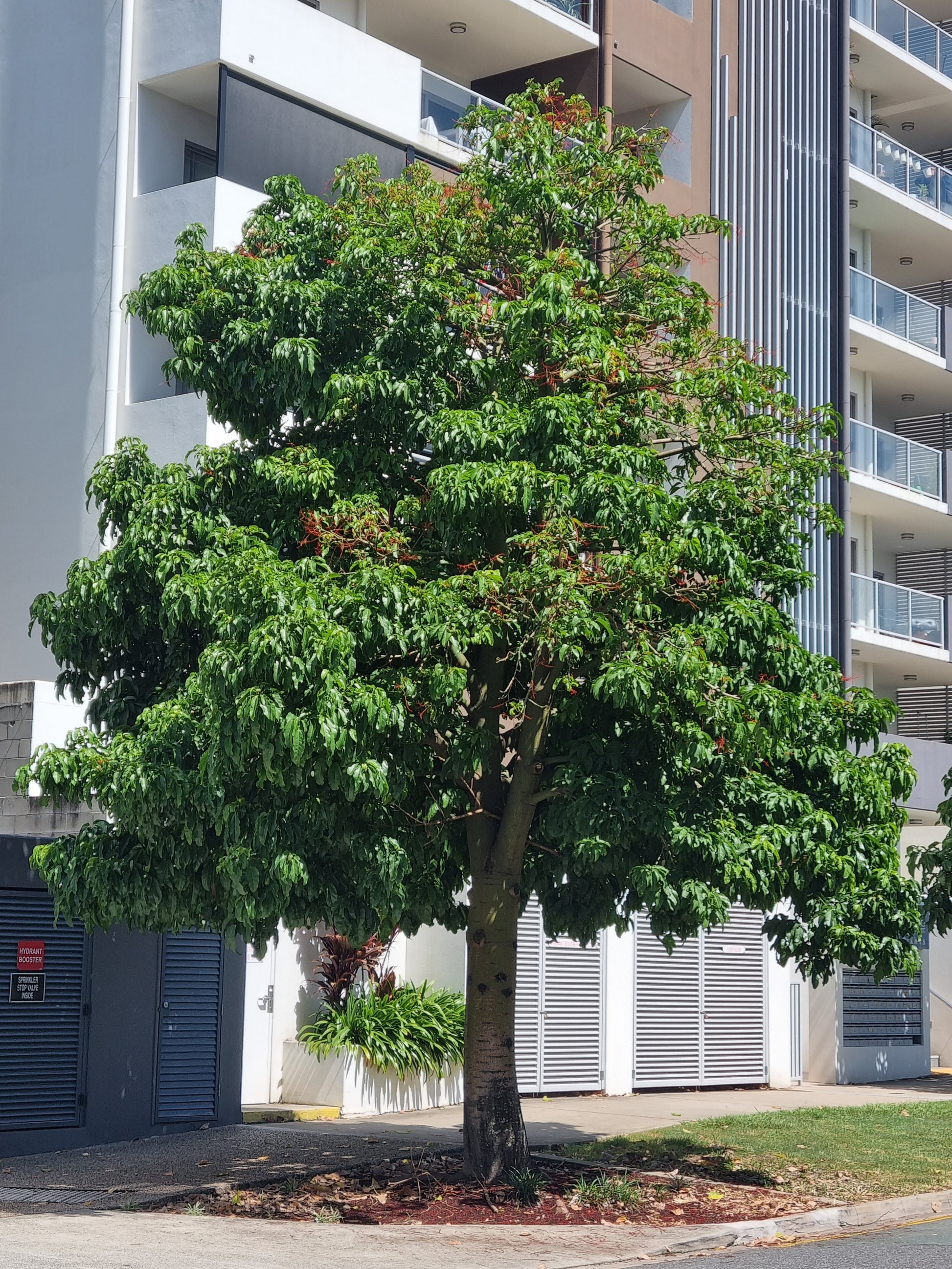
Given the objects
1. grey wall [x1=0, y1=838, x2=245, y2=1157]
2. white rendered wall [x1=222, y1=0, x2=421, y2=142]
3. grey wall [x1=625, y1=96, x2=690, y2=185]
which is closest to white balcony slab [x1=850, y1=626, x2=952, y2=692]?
grey wall [x1=625, y1=96, x2=690, y2=185]

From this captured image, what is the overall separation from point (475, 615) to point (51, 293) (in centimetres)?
1064

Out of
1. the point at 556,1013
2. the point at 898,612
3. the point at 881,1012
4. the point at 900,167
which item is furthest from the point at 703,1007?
the point at 900,167

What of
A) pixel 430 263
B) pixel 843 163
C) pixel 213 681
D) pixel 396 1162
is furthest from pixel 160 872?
pixel 843 163

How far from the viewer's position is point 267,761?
31.2 feet

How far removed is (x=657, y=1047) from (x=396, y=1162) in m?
8.29

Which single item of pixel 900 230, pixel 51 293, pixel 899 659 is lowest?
pixel 899 659

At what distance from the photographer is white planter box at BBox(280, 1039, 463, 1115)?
647 inches

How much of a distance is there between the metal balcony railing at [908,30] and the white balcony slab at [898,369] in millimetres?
6226

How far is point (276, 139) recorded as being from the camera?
18562 millimetres

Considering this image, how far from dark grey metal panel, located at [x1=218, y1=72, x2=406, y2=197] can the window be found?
3.65ft

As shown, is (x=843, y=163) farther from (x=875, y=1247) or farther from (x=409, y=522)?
(x=875, y=1247)

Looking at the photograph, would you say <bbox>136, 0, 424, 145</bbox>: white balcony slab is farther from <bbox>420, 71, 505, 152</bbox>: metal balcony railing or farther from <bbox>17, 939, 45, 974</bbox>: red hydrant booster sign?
<bbox>17, 939, 45, 974</bbox>: red hydrant booster sign

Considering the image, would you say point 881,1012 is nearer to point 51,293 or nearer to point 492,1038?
point 492,1038

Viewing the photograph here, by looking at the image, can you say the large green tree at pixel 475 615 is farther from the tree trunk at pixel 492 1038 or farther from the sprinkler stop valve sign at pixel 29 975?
the sprinkler stop valve sign at pixel 29 975
